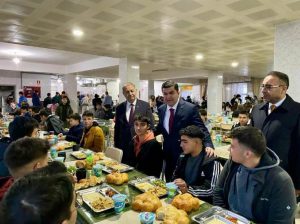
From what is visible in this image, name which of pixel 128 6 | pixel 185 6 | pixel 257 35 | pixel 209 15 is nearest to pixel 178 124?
pixel 185 6

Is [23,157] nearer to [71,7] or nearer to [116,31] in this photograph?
[71,7]

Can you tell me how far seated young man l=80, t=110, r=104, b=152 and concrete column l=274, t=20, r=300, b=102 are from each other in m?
3.28

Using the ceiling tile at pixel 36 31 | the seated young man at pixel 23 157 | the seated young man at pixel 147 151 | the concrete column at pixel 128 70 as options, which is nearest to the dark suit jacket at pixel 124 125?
the seated young man at pixel 147 151

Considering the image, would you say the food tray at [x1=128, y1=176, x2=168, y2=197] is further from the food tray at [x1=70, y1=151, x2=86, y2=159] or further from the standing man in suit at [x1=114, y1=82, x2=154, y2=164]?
the standing man in suit at [x1=114, y1=82, x2=154, y2=164]

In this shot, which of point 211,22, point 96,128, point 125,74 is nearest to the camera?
point 96,128

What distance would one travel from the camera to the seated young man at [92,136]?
3.90 meters

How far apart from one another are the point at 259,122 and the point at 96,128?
2.47 meters

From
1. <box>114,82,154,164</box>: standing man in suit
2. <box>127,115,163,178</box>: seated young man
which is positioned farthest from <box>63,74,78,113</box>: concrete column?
<box>127,115,163,178</box>: seated young man

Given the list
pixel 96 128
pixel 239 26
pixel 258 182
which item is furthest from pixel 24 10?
pixel 258 182

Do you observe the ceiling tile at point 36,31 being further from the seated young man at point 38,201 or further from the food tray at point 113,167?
the seated young man at point 38,201

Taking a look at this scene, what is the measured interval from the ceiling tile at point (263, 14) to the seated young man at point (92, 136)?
9.97 ft

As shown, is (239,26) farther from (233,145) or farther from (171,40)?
(233,145)

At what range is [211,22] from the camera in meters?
4.18

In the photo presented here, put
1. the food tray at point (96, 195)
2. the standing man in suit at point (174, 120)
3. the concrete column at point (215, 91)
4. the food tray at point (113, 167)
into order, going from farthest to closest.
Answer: the concrete column at point (215, 91) → the standing man in suit at point (174, 120) → the food tray at point (113, 167) → the food tray at point (96, 195)
